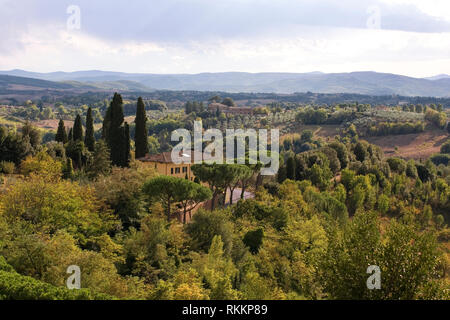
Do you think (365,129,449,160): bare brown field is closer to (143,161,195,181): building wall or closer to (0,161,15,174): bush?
(143,161,195,181): building wall

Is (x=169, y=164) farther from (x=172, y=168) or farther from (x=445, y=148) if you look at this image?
(x=445, y=148)

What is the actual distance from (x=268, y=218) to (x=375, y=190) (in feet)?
101

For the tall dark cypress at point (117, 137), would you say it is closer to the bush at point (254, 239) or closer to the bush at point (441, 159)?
the bush at point (254, 239)

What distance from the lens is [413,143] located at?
135 meters

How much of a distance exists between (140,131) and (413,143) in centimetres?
11095

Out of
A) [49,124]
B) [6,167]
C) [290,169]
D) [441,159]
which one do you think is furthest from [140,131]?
[49,124]

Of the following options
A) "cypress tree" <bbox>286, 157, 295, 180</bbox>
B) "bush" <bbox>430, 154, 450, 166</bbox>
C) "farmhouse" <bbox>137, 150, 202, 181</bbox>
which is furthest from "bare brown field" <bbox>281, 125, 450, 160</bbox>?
"farmhouse" <bbox>137, 150, 202, 181</bbox>

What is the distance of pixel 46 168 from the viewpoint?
112 ft

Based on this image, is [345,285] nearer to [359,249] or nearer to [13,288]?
[359,249]

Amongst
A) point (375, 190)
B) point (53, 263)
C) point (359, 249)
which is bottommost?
point (375, 190)

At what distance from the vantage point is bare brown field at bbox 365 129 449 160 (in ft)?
411

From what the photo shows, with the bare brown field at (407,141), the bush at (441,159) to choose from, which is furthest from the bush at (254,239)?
the bare brown field at (407,141)

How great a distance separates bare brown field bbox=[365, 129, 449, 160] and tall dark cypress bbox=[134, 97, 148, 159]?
93.6 metres

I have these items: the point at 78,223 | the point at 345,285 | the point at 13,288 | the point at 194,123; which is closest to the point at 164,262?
the point at 78,223
